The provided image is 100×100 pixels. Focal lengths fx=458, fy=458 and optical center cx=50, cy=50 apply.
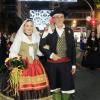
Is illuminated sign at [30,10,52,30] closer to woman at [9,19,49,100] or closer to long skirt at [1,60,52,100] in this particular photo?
woman at [9,19,49,100]

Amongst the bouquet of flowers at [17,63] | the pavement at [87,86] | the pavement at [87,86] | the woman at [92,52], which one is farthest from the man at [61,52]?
the woman at [92,52]

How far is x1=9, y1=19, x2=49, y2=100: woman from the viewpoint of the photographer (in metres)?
7.34

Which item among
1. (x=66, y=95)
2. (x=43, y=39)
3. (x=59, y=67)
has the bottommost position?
(x=66, y=95)

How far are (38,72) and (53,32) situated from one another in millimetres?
725

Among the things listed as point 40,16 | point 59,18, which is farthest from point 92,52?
point 40,16

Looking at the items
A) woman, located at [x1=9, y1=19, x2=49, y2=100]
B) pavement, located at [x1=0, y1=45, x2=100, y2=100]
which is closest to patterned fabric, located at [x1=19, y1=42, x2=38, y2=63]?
woman, located at [x1=9, y1=19, x2=49, y2=100]

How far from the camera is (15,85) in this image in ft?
24.1

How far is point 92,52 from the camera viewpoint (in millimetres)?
17578

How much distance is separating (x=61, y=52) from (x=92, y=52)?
1010 centimetres

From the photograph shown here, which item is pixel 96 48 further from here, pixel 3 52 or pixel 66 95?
pixel 66 95

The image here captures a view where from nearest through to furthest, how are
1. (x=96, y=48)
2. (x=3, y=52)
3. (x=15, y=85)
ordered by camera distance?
(x=15, y=85)
(x=3, y=52)
(x=96, y=48)

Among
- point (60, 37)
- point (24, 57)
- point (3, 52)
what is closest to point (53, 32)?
point (60, 37)

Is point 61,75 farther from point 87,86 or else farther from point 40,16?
point 40,16

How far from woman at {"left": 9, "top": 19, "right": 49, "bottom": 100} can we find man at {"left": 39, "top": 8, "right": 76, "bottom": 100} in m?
0.19
